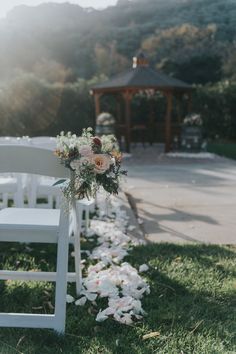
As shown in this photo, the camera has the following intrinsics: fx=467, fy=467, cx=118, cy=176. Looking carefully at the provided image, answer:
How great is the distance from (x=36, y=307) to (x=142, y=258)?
112 centimetres

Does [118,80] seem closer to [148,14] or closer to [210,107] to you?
[210,107]

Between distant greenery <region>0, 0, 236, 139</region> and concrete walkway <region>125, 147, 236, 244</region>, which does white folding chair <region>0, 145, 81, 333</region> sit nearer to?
concrete walkway <region>125, 147, 236, 244</region>

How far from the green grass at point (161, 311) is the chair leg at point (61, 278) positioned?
83 millimetres

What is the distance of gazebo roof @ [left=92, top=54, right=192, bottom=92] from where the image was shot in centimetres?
1174

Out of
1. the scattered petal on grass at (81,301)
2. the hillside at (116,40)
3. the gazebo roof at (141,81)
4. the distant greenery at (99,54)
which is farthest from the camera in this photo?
the hillside at (116,40)

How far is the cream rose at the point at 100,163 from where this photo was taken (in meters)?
2.48

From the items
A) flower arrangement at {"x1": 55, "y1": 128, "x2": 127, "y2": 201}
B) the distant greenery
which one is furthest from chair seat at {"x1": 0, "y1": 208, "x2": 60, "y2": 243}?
the distant greenery

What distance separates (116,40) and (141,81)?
20946 millimetres

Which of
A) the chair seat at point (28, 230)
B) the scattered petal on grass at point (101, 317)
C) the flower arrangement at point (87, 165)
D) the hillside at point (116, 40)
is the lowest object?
the scattered petal on grass at point (101, 317)

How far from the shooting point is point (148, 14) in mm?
36125

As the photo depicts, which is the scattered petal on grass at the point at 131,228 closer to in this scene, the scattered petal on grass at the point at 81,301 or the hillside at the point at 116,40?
the scattered petal on grass at the point at 81,301

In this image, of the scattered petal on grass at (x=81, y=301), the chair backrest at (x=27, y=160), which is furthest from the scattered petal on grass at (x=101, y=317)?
the chair backrest at (x=27, y=160)

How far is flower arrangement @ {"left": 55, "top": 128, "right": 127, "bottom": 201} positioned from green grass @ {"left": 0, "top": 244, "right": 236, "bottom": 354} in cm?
74

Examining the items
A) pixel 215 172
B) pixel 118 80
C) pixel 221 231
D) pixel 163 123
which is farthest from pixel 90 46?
pixel 221 231
